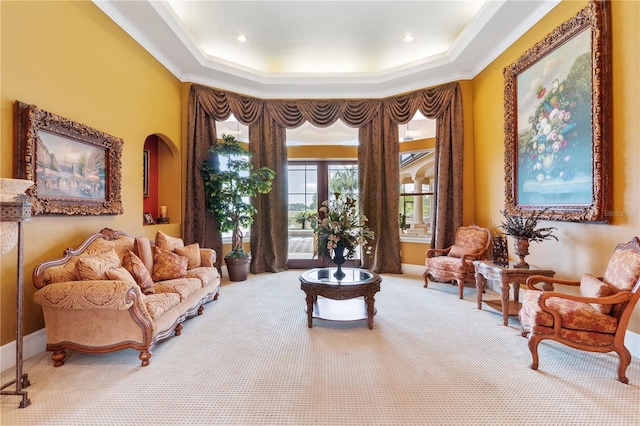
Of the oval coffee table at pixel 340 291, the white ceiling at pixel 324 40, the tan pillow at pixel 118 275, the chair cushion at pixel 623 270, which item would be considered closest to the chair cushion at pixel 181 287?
the tan pillow at pixel 118 275

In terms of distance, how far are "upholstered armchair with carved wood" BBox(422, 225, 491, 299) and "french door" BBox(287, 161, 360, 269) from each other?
246 centimetres

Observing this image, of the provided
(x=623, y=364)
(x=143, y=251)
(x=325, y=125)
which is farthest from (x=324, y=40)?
(x=623, y=364)

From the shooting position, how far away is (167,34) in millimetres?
4062

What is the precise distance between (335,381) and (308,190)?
4736mm

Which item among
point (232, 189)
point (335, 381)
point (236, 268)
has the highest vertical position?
point (232, 189)

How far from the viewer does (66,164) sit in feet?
9.94

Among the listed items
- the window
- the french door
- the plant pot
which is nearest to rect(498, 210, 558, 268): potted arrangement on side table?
the window

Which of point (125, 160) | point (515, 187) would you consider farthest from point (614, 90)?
point (125, 160)

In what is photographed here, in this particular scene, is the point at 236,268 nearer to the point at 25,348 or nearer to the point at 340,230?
the point at 340,230

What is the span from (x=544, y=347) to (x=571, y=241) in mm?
1252

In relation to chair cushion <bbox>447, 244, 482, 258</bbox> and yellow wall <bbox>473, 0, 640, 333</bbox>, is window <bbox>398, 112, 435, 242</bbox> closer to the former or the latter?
chair cushion <bbox>447, 244, 482, 258</bbox>

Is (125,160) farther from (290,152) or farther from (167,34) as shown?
(290,152)

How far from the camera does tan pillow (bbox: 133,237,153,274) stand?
3471 mm

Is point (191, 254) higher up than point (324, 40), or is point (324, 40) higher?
point (324, 40)
